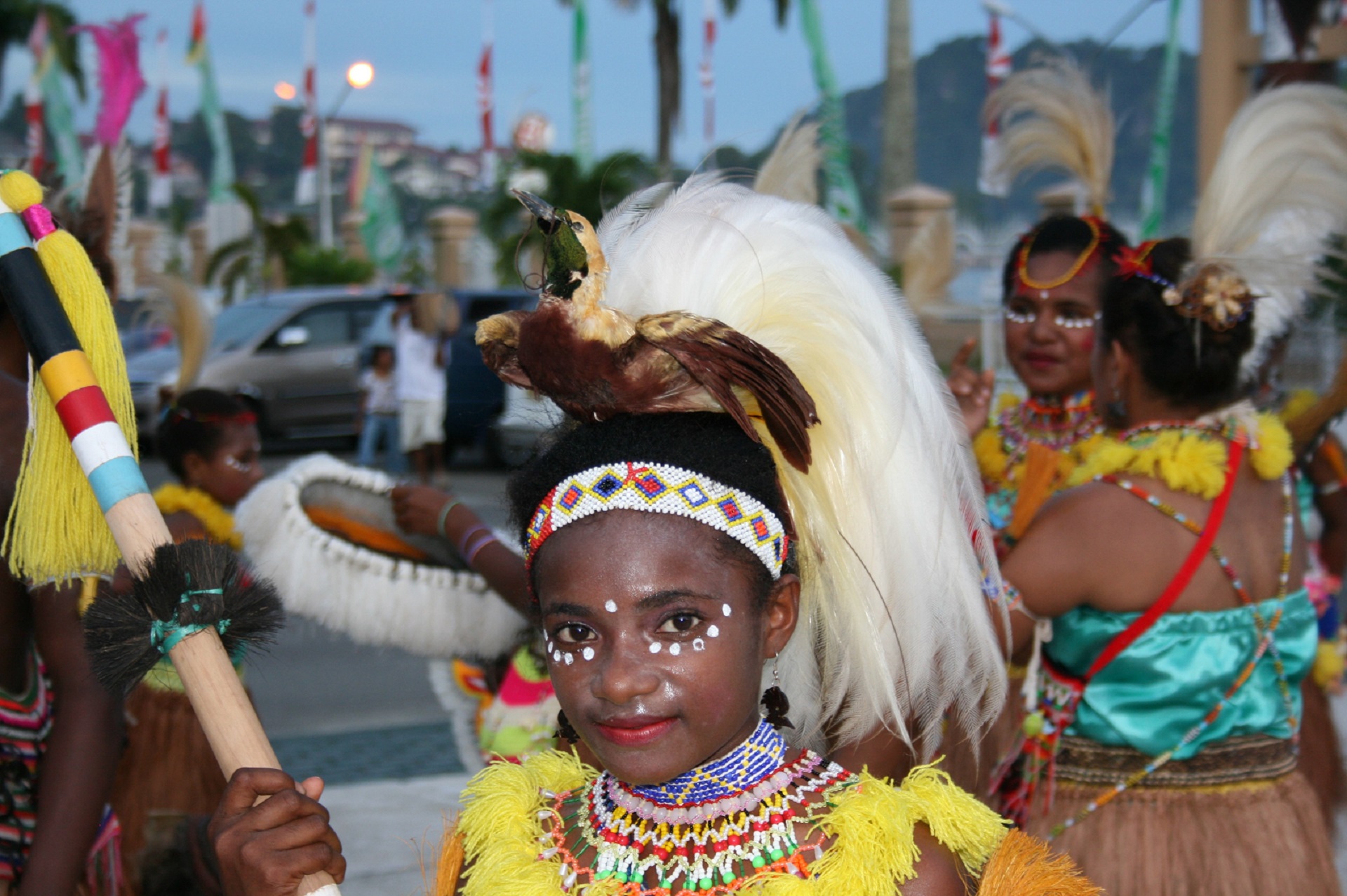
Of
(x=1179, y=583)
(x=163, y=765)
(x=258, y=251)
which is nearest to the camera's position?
(x=1179, y=583)

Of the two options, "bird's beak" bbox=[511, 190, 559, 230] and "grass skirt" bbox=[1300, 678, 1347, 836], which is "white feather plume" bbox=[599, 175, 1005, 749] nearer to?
"bird's beak" bbox=[511, 190, 559, 230]

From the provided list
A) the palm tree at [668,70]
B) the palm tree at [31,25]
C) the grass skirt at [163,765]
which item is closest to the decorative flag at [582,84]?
the palm tree at [668,70]

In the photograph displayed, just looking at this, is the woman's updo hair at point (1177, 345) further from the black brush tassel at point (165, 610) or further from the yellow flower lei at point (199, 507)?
the yellow flower lei at point (199, 507)

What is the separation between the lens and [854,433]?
187 cm

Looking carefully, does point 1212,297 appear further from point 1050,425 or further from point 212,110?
point 212,110

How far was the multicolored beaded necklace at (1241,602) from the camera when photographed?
289cm

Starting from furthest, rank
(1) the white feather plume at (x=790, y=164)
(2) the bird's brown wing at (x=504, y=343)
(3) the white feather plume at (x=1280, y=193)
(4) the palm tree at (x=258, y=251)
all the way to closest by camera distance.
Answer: (4) the palm tree at (x=258, y=251) → (3) the white feather plume at (x=1280, y=193) → (1) the white feather plume at (x=790, y=164) → (2) the bird's brown wing at (x=504, y=343)

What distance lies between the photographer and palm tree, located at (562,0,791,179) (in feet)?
99.7

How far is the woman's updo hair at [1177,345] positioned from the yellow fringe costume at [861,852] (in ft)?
5.04

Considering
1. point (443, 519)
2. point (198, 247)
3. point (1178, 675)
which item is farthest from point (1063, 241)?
point (198, 247)

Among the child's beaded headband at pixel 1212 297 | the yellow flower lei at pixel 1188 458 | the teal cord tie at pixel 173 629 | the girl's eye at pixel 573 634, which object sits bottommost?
the yellow flower lei at pixel 1188 458

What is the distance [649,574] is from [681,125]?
29.8m

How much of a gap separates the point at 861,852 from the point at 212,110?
111 feet

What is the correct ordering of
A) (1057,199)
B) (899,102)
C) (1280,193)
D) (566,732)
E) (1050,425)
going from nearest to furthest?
(566,732)
(1280,193)
(1050,425)
(1057,199)
(899,102)
